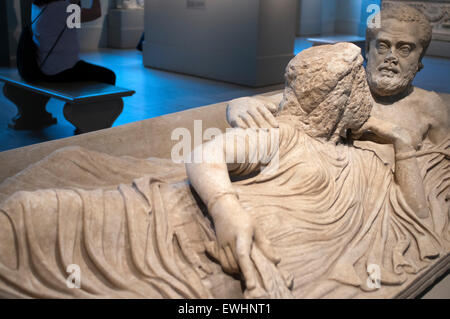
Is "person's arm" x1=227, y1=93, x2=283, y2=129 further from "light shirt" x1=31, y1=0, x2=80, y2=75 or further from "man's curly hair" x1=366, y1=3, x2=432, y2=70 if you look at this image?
"light shirt" x1=31, y1=0, x2=80, y2=75

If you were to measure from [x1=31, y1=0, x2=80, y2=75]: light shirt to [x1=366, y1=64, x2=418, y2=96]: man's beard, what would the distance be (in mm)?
2560

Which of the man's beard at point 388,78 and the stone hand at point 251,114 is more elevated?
the man's beard at point 388,78

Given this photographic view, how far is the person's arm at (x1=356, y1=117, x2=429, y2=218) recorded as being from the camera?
3.06 metres

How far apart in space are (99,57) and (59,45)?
2004 millimetres

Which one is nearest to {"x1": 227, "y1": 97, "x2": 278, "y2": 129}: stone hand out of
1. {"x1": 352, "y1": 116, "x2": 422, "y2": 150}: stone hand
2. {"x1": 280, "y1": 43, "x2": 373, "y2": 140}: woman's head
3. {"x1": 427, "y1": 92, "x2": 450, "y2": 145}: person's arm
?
{"x1": 280, "y1": 43, "x2": 373, "y2": 140}: woman's head

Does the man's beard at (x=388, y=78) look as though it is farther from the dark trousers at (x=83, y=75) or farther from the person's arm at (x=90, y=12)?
the dark trousers at (x=83, y=75)

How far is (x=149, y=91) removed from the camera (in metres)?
6.66

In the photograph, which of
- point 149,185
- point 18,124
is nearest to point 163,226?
point 149,185

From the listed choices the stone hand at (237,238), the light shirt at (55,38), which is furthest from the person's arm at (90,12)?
the stone hand at (237,238)

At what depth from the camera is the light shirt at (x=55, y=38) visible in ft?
14.3

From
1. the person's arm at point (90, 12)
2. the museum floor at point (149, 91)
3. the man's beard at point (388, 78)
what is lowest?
the museum floor at point (149, 91)

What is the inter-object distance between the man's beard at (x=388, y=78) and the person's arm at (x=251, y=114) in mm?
839

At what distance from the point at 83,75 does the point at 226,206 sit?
11.2 ft

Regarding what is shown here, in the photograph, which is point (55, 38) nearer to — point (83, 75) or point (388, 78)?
point (83, 75)
